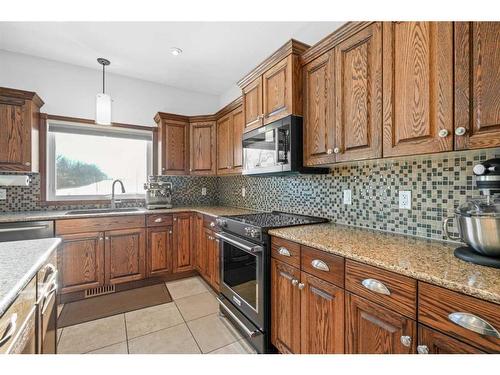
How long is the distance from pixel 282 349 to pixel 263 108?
6.12 feet

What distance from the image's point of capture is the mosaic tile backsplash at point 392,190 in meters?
1.27

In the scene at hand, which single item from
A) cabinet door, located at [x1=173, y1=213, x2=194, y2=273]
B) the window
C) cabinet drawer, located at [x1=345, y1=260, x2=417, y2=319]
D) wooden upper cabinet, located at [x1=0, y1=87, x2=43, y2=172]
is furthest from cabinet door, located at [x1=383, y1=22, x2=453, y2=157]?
wooden upper cabinet, located at [x1=0, y1=87, x2=43, y2=172]

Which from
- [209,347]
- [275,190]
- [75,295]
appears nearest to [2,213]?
[75,295]

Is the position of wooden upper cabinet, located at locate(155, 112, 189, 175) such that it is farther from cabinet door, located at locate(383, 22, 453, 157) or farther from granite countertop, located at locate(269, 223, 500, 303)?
cabinet door, located at locate(383, 22, 453, 157)

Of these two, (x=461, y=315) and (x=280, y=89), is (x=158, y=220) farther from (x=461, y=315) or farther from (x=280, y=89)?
(x=461, y=315)

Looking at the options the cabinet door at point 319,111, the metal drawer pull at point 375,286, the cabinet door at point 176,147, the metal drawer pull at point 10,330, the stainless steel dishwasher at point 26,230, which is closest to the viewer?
the metal drawer pull at point 10,330

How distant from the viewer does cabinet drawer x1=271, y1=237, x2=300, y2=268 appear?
143 cm

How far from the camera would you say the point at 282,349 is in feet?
5.00

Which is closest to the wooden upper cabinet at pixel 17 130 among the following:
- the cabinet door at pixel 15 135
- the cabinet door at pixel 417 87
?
the cabinet door at pixel 15 135

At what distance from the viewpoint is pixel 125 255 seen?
8.95ft

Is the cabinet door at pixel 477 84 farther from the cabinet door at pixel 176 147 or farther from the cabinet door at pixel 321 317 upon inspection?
the cabinet door at pixel 176 147

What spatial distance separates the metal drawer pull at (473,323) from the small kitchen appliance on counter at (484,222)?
0.92 ft

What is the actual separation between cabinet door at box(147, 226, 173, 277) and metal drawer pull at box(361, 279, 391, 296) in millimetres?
2473

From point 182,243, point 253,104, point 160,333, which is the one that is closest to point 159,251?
point 182,243
